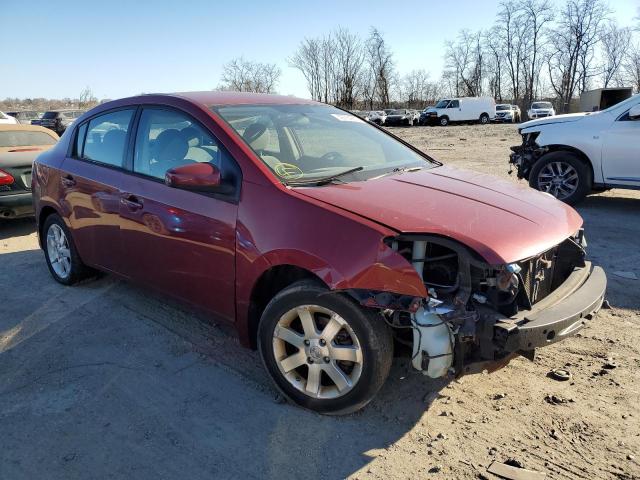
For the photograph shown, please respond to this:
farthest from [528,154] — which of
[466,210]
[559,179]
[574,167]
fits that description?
[466,210]

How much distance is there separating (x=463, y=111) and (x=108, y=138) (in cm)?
4230

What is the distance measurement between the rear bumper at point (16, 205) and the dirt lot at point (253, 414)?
350 centimetres

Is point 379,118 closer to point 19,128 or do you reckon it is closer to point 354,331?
point 19,128

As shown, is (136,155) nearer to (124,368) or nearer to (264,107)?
(264,107)

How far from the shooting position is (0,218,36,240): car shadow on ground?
744 cm

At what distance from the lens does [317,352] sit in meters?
2.80

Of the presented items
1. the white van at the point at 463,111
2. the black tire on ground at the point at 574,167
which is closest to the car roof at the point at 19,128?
the black tire on ground at the point at 574,167

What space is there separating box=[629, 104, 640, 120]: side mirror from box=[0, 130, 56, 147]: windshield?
28.6 feet

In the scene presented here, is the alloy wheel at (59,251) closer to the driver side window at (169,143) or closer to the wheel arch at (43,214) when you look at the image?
the wheel arch at (43,214)

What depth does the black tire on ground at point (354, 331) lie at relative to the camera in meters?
2.61

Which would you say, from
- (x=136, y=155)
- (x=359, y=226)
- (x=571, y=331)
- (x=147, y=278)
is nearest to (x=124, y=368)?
(x=147, y=278)

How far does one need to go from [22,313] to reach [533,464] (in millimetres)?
4051

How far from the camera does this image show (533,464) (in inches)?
97.2

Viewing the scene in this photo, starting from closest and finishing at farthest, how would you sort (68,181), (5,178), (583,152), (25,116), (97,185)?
(97,185) → (68,181) → (5,178) → (583,152) → (25,116)
